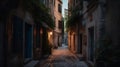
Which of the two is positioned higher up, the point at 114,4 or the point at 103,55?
the point at 114,4

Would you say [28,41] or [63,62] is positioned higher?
[28,41]

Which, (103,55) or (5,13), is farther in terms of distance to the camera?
(103,55)

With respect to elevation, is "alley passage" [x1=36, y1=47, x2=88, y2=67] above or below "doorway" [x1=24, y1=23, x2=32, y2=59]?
below

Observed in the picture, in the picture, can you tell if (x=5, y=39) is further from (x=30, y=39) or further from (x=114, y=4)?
(x=30, y=39)

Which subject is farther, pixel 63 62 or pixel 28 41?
pixel 63 62

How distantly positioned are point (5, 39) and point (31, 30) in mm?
5737

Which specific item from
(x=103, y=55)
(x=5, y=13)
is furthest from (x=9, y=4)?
(x=103, y=55)

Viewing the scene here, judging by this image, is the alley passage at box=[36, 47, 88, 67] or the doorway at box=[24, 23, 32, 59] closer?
the alley passage at box=[36, 47, 88, 67]

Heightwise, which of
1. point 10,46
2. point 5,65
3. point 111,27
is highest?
point 111,27

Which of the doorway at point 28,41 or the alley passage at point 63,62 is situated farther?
the doorway at point 28,41

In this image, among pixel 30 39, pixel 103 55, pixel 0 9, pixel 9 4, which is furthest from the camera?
pixel 30 39

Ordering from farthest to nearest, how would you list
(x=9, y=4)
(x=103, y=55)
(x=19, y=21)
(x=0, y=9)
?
(x=19, y=21) → (x=103, y=55) → (x=9, y=4) → (x=0, y=9)

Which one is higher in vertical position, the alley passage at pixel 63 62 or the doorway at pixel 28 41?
the doorway at pixel 28 41

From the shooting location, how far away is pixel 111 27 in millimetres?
10008
